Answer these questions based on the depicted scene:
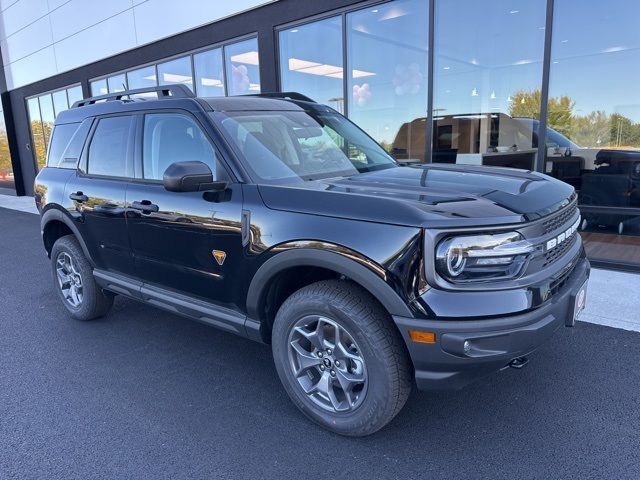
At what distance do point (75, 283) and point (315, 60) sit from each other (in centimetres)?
570

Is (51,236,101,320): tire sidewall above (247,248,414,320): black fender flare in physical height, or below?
below

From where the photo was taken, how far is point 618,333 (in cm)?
370

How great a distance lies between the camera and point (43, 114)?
15570 millimetres

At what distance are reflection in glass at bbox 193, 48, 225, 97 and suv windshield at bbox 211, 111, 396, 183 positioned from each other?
6.55m

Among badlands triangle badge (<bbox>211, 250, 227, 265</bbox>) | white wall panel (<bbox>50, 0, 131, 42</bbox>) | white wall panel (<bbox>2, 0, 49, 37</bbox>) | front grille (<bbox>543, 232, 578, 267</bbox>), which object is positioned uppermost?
white wall panel (<bbox>2, 0, 49, 37</bbox>)

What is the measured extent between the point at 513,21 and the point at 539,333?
6.25 metres

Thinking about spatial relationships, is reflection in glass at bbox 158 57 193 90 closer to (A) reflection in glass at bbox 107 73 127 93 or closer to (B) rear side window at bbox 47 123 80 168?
(A) reflection in glass at bbox 107 73 127 93

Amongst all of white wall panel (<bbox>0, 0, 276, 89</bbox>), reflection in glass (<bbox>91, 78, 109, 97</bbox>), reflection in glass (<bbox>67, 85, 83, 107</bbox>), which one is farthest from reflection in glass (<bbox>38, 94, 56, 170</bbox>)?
reflection in glass (<bbox>91, 78, 109, 97</bbox>)

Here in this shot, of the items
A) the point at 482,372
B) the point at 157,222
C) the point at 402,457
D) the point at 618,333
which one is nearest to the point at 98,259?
the point at 157,222

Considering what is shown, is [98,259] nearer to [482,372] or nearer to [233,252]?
[233,252]

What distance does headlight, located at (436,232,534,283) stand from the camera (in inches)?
84.7

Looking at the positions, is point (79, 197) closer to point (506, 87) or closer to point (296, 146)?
point (296, 146)

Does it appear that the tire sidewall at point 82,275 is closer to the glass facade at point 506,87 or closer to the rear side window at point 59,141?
the rear side window at point 59,141

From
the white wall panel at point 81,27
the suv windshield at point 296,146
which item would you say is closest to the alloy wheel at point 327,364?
the suv windshield at point 296,146
